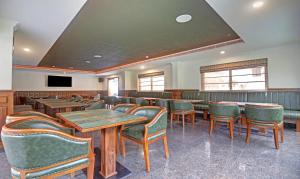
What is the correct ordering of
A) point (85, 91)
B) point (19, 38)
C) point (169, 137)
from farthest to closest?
point (85, 91) → point (19, 38) → point (169, 137)

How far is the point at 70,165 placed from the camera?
1.28 metres

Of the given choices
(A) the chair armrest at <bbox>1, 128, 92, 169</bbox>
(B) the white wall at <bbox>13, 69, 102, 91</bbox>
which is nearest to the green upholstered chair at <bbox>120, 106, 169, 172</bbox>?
(A) the chair armrest at <bbox>1, 128, 92, 169</bbox>

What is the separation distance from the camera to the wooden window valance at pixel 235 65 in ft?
14.6

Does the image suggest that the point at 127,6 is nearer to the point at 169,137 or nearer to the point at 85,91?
the point at 169,137

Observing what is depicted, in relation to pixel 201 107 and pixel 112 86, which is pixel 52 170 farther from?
pixel 112 86

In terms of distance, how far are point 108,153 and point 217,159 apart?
5.30 ft

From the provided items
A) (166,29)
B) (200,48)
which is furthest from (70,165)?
A: (200,48)

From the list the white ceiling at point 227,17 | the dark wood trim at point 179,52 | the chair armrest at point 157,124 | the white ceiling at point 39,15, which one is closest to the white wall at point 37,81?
the dark wood trim at point 179,52

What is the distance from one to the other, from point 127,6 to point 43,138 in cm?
221

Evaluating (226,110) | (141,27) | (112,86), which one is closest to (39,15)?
(141,27)

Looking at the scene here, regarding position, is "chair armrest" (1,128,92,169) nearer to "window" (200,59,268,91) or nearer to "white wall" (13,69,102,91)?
"window" (200,59,268,91)

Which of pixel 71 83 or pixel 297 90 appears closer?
pixel 297 90

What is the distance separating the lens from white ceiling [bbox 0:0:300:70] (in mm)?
2086

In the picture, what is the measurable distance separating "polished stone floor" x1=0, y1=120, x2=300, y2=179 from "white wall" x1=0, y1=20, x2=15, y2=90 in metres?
1.27
